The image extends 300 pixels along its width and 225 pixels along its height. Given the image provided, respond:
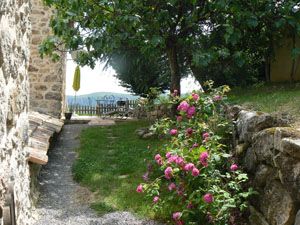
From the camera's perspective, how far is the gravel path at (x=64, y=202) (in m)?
4.64

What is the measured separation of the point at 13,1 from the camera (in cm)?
255

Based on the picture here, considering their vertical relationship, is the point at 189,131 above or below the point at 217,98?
below

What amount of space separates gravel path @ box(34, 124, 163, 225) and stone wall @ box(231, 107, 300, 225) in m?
1.35

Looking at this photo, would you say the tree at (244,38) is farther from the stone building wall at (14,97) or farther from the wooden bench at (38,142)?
the stone building wall at (14,97)

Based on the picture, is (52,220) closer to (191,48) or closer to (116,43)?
(116,43)

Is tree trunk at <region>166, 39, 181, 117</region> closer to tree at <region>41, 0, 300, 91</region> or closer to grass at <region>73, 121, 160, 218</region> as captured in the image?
tree at <region>41, 0, 300, 91</region>

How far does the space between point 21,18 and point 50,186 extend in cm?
353

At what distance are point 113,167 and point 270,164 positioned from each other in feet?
11.6

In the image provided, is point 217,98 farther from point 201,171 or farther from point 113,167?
point 113,167

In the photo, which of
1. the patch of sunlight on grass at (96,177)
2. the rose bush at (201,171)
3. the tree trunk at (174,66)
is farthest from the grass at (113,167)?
the tree trunk at (174,66)

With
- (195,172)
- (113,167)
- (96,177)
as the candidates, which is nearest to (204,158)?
(195,172)

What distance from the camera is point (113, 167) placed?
263 inches

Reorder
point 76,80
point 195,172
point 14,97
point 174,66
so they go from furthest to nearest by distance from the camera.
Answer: point 76,80 → point 174,66 → point 195,172 → point 14,97

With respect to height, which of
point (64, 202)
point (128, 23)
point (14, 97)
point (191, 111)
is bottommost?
point (64, 202)
